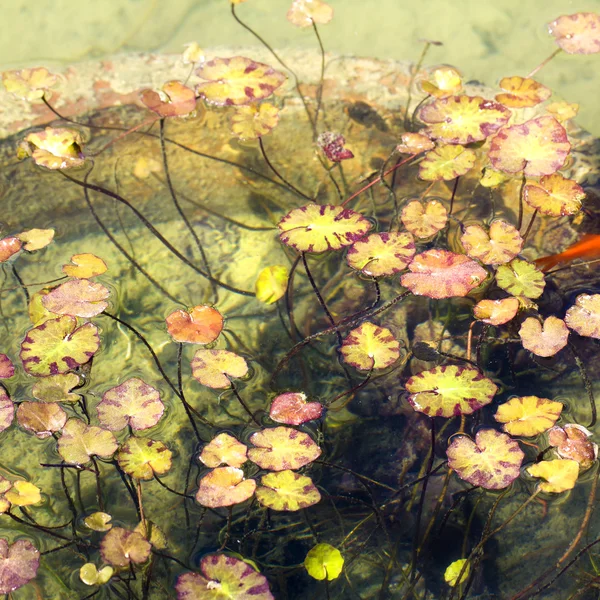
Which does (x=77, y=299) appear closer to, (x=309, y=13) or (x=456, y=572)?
(x=456, y=572)

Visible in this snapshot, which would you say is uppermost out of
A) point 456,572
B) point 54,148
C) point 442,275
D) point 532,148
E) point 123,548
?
point 532,148

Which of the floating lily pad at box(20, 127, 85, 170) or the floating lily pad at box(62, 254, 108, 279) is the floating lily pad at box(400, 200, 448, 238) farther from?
the floating lily pad at box(20, 127, 85, 170)

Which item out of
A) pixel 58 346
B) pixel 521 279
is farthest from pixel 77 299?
pixel 521 279

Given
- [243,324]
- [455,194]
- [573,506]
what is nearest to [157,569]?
[243,324]

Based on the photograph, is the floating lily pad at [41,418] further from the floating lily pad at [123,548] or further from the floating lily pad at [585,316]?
the floating lily pad at [585,316]

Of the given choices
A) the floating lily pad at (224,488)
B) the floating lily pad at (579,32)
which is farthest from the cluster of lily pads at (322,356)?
the floating lily pad at (579,32)
